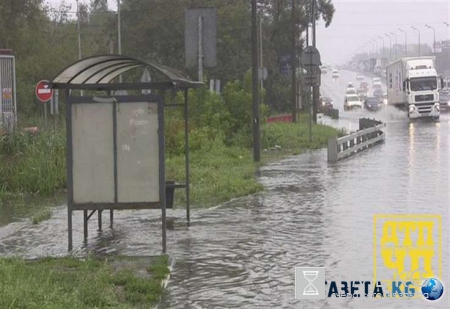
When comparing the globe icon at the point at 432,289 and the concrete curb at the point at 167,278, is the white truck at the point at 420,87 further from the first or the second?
the globe icon at the point at 432,289

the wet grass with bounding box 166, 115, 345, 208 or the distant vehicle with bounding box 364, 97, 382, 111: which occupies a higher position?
the distant vehicle with bounding box 364, 97, 382, 111

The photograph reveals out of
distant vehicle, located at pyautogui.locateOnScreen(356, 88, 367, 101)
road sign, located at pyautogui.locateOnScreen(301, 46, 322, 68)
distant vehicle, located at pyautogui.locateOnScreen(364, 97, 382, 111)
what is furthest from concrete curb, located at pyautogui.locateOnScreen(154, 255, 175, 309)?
distant vehicle, located at pyautogui.locateOnScreen(356, 88, 367, 101)

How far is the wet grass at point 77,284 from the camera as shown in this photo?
839 cm

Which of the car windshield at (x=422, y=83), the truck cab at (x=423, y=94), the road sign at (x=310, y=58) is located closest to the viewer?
the road sign at (x=310, y=58)

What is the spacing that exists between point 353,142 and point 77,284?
2275 cm

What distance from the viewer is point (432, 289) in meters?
9.62

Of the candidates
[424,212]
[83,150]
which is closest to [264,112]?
[424,212]

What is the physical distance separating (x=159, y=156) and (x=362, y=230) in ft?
11.3

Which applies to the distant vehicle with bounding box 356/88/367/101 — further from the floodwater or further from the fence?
the floodwater

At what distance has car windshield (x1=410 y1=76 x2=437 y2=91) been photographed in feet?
194

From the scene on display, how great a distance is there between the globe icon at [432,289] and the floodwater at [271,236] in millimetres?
167

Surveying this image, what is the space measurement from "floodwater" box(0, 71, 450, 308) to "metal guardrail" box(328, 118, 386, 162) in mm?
3916

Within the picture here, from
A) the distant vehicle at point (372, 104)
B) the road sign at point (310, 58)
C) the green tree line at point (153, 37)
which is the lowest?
the distant vehicle at point (372, 104)

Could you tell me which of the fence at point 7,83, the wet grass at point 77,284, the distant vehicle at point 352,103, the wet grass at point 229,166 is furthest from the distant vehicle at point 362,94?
the wet grass at point 77,284
